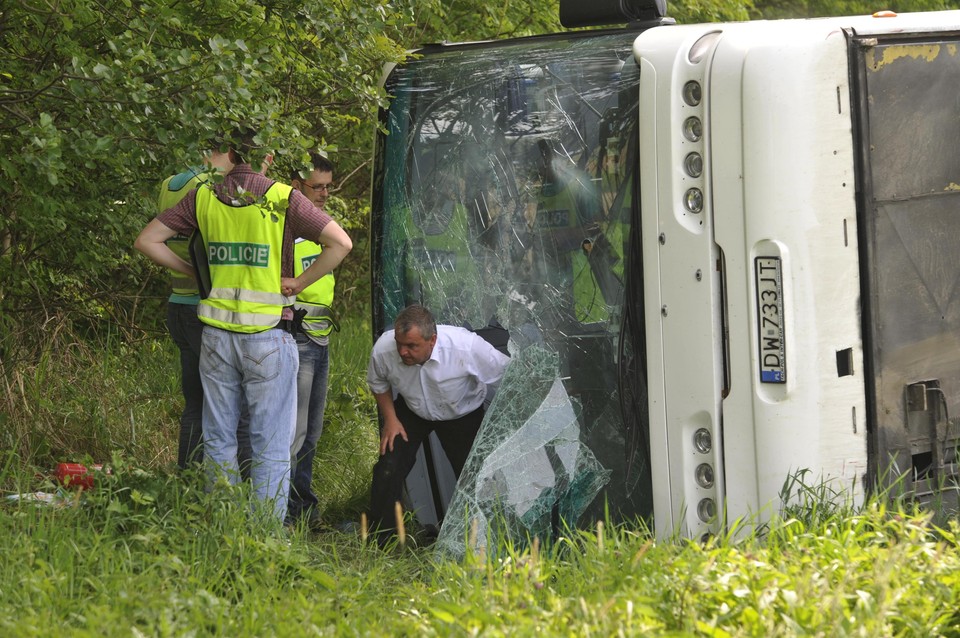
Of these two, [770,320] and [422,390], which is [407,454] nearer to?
[422,390]

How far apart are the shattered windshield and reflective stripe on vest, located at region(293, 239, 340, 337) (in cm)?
92

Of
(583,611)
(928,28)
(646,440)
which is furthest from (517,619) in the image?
(928,28)

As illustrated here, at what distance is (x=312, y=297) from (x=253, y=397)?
0.90m

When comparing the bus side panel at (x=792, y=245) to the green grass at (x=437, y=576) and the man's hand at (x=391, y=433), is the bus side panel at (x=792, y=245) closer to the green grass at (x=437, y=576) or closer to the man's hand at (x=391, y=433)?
the green grass at (x=437, y=576)

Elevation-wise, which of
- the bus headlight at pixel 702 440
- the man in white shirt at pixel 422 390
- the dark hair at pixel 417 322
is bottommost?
the bus headlight at pixel 702 440

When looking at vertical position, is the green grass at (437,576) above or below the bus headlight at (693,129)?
below

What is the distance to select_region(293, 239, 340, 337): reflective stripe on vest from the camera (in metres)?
6.04

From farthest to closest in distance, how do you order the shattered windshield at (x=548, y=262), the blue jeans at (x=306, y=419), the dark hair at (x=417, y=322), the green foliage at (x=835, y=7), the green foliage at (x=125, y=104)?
the green foliage at (x=835, y=7)
the blue jeans at (x=306, y=419)
the dark hair at (x=417, y=322)
the green foliage at (x=125, y=104)
the shattered windshield at (x=548, y=262)

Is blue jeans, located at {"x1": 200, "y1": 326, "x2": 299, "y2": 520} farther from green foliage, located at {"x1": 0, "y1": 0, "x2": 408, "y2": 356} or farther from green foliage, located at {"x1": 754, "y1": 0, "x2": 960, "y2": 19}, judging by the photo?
green foliage, located at {"x1": 754, "y1": 0, "x2": 960, "y2": 19}

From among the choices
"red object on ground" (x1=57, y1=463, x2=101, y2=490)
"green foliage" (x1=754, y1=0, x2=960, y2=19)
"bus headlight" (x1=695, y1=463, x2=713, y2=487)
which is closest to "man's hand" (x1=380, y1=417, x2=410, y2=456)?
"red object on ground" (x1=57, y1=463, x2=101, y2=490)

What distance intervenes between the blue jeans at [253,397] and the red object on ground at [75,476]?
1.66 feet

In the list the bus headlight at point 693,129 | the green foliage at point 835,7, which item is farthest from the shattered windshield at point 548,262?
the green foliage at point 835,7

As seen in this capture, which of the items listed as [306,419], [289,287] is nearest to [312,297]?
[306,419]

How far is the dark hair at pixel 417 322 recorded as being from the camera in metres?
5.25
